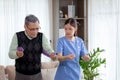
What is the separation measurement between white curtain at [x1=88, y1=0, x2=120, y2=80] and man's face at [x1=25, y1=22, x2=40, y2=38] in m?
2.37

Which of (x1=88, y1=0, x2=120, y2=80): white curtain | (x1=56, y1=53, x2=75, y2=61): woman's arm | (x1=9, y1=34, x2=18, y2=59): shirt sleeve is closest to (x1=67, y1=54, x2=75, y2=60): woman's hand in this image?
(x1=56, y1=53, x2=75, y2=61): woman's arm

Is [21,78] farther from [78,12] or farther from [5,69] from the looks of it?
[78,12]

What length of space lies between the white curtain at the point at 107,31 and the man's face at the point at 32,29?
2370mm

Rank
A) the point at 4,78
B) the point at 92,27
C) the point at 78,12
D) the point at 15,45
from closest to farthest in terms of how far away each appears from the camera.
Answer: the point at 15,45, the point at 4,78, the point at 92,27, the point at 78,12

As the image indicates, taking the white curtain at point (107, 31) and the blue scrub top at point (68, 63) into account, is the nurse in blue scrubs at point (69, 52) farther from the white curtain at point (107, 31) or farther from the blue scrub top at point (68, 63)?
the white curtain at point (107, 31)

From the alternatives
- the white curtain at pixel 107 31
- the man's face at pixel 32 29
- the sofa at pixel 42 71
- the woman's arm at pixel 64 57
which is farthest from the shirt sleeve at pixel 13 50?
the white curtain at pixel 107 31

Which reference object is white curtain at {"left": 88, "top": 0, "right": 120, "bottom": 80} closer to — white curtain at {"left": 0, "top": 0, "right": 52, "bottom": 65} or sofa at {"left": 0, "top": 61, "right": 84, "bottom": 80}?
white curtain at {"left": 0, "top": 0, "right": 52, "bottom": 65}

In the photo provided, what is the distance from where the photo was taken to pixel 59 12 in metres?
4.67

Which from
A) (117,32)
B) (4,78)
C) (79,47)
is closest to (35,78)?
(79,47)

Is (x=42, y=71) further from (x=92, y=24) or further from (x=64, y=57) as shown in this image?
(x=92, y=24)

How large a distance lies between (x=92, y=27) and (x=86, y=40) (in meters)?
0.31

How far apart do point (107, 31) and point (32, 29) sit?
8.39 ft

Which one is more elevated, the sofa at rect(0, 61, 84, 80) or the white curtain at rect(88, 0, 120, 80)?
the white curtain at rect(88, 0, 120, 80)

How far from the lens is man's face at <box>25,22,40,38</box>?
2073 millimetres
